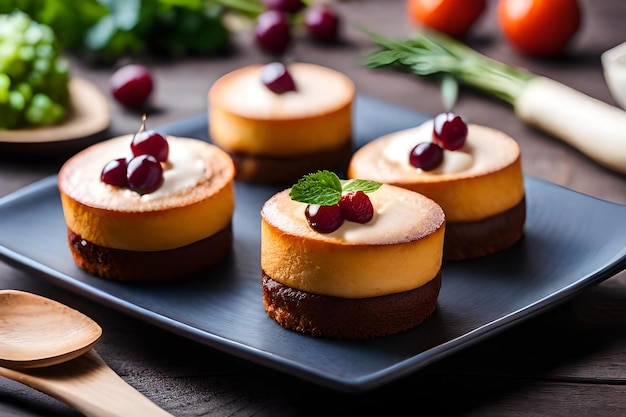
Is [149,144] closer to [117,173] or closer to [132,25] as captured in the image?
[117,173]

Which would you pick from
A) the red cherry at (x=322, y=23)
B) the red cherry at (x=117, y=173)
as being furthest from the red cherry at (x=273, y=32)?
the red cherry at (x=117, y=173)

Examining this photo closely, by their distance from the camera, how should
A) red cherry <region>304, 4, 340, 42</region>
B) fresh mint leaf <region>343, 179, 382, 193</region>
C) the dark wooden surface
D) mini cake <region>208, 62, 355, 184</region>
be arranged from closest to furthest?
the dark wooden surface < fresh mint leaf <region>343, 179, 382, 193</region> < mini cake <region>208, 62, 355, 184</region> < red cherry <region>304, 4, 340, 42</region>

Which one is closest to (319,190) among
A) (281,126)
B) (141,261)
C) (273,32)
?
(141,261)

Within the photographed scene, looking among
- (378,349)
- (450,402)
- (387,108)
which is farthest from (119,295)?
(387,108)

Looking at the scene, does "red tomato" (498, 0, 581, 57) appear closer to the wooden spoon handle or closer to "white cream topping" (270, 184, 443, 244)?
Result: "white cream topping" (270, 184, 443, 244)

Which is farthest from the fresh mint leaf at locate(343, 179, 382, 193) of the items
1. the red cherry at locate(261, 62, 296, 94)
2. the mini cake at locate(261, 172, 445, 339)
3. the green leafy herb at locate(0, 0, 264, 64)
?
the green leafy herb at locate(0, 0, 264, 64)

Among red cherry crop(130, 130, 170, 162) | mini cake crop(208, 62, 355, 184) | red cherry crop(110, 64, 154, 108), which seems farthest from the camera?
red cherry crop(110, 64, 154, 108)

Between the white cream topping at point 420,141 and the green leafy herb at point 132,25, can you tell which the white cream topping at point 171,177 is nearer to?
the white cream topping at point 420,141
